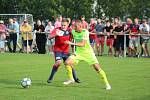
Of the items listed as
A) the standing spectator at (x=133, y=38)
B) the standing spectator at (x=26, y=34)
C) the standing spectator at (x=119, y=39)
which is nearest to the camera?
the standing spectator at (x=133, y=38)

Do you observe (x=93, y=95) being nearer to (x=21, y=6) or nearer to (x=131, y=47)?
(x=131, y=47)

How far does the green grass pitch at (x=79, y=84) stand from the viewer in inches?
459

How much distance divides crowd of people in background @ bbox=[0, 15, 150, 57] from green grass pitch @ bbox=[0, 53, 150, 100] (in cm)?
333

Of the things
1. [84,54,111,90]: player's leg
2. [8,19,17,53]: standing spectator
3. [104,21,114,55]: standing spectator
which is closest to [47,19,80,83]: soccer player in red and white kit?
[84,54,111,90]: player's leg

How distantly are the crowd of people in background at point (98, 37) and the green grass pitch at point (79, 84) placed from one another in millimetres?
3328

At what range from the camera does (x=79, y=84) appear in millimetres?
14047

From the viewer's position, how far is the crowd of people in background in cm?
2434

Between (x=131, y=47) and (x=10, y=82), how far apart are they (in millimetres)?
11217

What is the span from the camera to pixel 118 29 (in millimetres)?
24516

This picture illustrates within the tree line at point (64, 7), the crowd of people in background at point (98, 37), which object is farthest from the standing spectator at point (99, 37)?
the tree line at point (64, 7)

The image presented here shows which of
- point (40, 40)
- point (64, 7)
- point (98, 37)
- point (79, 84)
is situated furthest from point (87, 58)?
point (64, 7)

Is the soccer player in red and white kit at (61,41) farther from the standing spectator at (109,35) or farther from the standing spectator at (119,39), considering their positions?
the standing spectator at (109,35)

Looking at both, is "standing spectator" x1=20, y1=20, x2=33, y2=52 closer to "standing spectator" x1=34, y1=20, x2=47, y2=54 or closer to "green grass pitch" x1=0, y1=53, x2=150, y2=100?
"standing spectator" x1=34, y1=20, x2=47, y2=54

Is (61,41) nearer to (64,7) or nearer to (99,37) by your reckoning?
(99,37)
